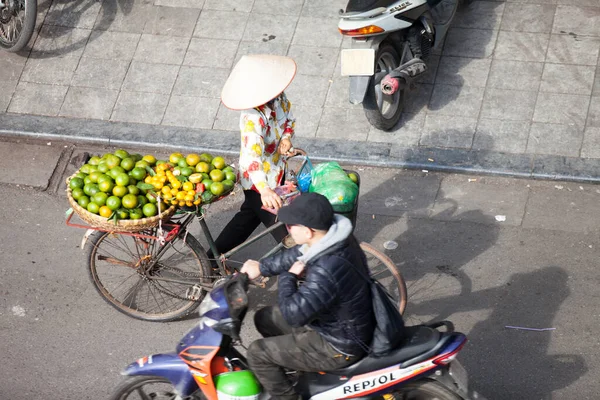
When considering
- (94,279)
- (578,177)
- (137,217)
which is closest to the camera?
(137,217)

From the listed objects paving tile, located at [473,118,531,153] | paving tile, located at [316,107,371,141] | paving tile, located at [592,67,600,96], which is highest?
paving tile, located at [592,67,600,96]

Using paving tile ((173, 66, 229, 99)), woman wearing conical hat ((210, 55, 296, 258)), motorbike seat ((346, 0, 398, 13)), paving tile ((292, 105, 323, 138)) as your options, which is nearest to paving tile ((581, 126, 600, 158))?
motorbike seat ((346, 0, 398, 13))

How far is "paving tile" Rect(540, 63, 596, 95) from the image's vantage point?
303 inches

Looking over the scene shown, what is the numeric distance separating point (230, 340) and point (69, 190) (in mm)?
1656

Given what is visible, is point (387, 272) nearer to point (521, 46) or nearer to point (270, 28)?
point (521, 46)

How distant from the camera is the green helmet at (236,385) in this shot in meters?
4.54

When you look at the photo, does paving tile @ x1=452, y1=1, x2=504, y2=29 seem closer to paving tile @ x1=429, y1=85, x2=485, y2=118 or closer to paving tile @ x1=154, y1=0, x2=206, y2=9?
paving tile @ x1=429, y1=85, x2=485, y2=118

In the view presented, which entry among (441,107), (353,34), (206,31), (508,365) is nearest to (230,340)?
(508,365)

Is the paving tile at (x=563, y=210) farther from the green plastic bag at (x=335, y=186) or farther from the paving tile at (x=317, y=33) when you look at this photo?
the paving tile at (x=317, y=33)

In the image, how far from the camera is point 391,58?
7613 mm

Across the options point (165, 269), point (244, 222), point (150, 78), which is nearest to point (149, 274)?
point (165, 269)

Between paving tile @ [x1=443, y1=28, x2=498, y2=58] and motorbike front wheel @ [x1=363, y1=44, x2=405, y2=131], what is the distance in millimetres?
821

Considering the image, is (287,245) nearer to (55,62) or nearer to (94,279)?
(94,279)

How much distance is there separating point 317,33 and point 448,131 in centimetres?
183
